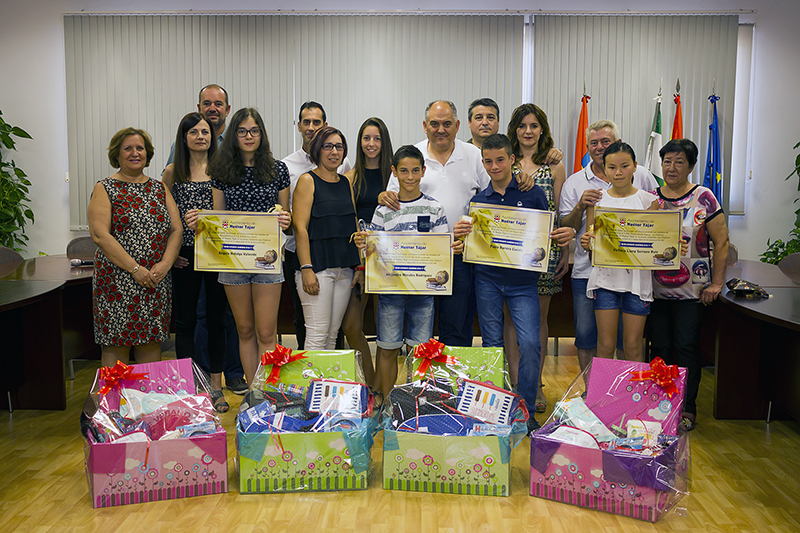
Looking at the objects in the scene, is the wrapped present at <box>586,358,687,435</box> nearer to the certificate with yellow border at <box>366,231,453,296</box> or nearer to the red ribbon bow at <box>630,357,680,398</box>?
the red ribbon bow at <box>630,357,680,398</box>

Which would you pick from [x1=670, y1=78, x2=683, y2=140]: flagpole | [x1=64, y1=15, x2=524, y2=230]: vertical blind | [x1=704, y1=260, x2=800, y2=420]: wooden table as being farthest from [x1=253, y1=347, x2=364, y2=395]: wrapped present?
[x1=670, y1=78, x2=683, y2=140]: flagpole

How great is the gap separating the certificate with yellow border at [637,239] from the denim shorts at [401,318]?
2.68 ft

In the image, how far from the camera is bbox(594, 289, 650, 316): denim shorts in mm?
2730

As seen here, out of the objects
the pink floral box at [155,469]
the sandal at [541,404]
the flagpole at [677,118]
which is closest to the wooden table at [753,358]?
the sandal at [541,404]

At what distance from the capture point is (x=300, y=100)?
20.5 ft

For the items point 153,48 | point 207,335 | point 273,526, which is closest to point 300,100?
point 153,48

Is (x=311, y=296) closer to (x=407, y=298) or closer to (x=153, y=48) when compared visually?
(x=407, y=298)

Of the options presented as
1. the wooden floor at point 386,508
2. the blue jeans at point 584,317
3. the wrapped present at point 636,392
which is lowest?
the wooden floor at point 386,508

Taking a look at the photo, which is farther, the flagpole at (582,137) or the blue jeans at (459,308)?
the flagpole at (582,137)

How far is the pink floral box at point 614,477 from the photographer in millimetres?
2037

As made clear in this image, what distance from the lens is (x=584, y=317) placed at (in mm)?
3002

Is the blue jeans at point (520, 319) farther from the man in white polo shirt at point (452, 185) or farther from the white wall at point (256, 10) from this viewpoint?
the white wall at point (256, 10)

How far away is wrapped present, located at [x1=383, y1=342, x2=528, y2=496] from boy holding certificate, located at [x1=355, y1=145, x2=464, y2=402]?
30 centimetres

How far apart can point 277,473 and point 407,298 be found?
1013 mm
